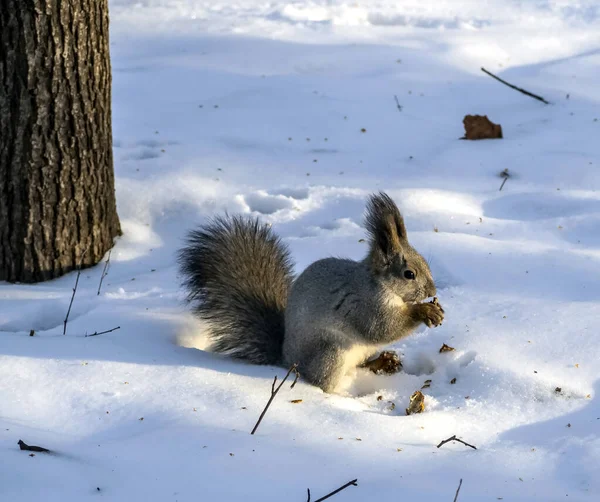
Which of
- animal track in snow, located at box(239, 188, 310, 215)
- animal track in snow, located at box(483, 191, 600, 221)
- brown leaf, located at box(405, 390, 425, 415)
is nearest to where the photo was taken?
brown leaf, located at box(405, 390, 425, 415)

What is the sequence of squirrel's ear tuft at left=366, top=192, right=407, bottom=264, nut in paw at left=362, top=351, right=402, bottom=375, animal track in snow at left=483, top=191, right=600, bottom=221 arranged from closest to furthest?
squirrel's ear tuft at left=366, top=192, right=407, bottom=264 → nut in paw at left=362, top=351, right=402, bottom=375 → animal track in snow at left=483, top=191, right=600, bottom=221

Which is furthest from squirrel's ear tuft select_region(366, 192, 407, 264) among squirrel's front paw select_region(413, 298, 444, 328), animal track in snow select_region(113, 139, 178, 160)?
animal track in snow select_region(113, 139, 178, 160)

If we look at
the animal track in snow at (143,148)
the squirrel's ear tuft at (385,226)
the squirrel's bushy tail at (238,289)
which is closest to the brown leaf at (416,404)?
the squirrel's ear tuft at (385,226)

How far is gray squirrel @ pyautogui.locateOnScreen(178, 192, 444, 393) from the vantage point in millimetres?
2744

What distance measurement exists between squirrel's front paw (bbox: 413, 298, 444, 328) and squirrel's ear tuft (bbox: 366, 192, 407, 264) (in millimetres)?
196

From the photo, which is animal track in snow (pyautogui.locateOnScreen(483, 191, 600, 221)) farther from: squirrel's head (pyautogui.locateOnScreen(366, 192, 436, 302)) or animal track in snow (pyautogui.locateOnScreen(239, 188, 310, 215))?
squirrel's head (pyautogui.locateOnScreen(366, 192, 436, 302))

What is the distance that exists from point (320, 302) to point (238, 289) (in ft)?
1.08

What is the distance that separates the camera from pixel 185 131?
486cm

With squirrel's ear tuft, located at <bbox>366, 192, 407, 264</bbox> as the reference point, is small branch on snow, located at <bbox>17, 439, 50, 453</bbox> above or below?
below

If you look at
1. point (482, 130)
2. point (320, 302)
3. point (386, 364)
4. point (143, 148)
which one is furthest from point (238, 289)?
point (482, 130)

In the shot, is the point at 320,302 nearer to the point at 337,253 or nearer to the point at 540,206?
the point at 337,253

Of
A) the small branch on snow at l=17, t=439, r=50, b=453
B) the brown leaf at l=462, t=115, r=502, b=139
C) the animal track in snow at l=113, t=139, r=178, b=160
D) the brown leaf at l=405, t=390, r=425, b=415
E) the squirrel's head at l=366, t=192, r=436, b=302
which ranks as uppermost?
the squirrel's head at l=366, t=192, r=436, b=302

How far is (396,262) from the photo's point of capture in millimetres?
2742

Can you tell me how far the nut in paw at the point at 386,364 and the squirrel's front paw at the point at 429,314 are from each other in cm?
23
